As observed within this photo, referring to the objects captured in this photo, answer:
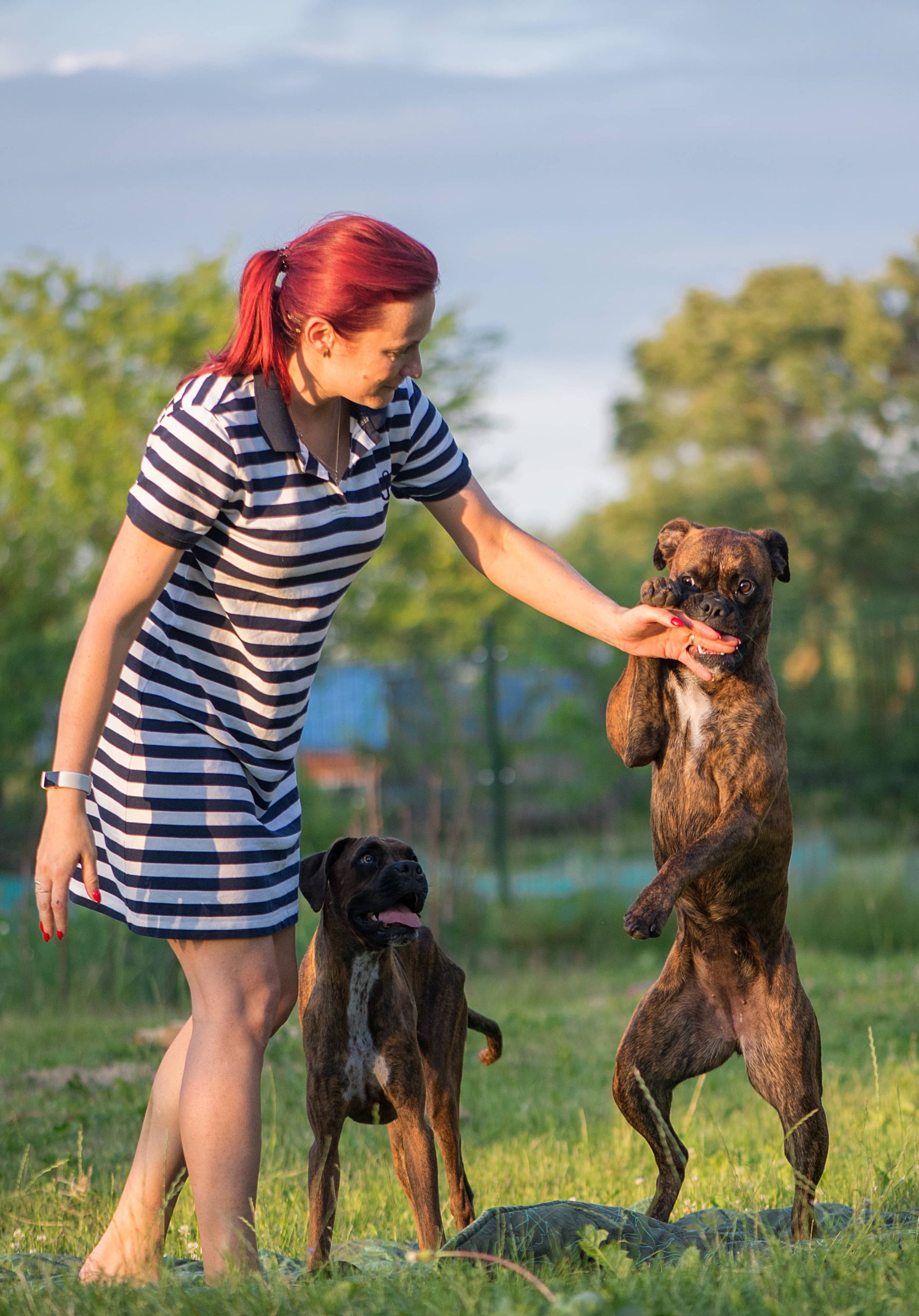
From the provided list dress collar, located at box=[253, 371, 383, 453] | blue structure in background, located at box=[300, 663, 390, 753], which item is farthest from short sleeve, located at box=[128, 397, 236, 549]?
blue structure in background, located at box=[300, 663, 390, 753]

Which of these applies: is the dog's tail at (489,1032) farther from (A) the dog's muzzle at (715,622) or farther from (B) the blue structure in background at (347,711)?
(B) the blue structure in background at (347,711)

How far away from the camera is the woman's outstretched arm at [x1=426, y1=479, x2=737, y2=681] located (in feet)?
11.5

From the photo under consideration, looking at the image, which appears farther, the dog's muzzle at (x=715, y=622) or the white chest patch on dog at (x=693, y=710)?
the white chest patch on dog at (x=693, y=710)

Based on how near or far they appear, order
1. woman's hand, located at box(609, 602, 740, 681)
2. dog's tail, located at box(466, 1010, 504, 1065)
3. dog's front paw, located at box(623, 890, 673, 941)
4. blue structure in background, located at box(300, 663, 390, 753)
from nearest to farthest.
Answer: dog's front paw, located at box(623, 890, 673, 941) → woman's hand, located at box(609, 602, 740, 681) → dog's tail, located at box(466, 1010, 504, 1065) → blue structure in background, located at box(300, 663, 390, 753)

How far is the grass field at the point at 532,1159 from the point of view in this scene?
259cm

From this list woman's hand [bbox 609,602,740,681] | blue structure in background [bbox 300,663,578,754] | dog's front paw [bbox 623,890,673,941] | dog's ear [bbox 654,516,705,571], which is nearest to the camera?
dog's front paw [bbox 623,890,673,941]

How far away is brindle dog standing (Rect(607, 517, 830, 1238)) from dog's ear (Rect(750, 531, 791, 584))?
56 millimetres

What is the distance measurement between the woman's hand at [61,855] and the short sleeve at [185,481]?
597 millimetres

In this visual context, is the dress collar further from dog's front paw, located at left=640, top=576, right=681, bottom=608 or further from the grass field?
the grass field

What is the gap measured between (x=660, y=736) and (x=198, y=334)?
2317 centimetres

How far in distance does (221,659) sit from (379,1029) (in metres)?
1.13

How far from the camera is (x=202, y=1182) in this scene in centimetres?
305

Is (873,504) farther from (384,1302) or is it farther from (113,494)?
(384,1302)

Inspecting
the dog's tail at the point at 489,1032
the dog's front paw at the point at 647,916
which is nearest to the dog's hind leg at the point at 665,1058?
the dog's front paw at the point at 647,916
